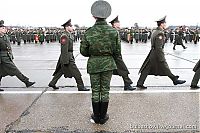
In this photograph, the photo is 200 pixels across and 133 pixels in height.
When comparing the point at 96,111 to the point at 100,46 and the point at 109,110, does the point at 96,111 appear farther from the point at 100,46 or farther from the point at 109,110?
the point at 100,46

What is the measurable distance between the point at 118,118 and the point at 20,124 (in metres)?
1.53

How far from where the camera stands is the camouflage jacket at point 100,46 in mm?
4520

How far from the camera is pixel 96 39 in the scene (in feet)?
14.8

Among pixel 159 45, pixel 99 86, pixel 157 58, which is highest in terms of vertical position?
pixel 159 45

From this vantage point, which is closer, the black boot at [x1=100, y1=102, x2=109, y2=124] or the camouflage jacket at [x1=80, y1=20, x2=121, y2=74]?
the camouflage jacket at [x1=80, y1=20, x2=121, y2=74]

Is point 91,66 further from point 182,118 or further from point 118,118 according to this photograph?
point 182,118

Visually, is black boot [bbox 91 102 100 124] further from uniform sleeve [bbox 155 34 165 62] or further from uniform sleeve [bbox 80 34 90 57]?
uniform sleeve [bbox 155 34 165 62]

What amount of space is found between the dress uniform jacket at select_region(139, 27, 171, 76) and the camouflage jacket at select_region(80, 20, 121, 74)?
2425 mm

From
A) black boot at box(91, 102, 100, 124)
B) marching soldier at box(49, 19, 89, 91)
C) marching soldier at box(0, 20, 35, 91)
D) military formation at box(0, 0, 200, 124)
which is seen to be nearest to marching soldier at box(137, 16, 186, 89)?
military formation at box(0, 0, 200, 124)

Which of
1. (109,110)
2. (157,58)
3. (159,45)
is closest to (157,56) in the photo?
(157,58)

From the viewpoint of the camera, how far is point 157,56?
7031 millimetres

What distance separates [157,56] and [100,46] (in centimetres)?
281

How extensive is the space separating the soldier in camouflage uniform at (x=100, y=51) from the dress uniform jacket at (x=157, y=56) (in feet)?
7.90

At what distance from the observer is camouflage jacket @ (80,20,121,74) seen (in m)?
4.52
